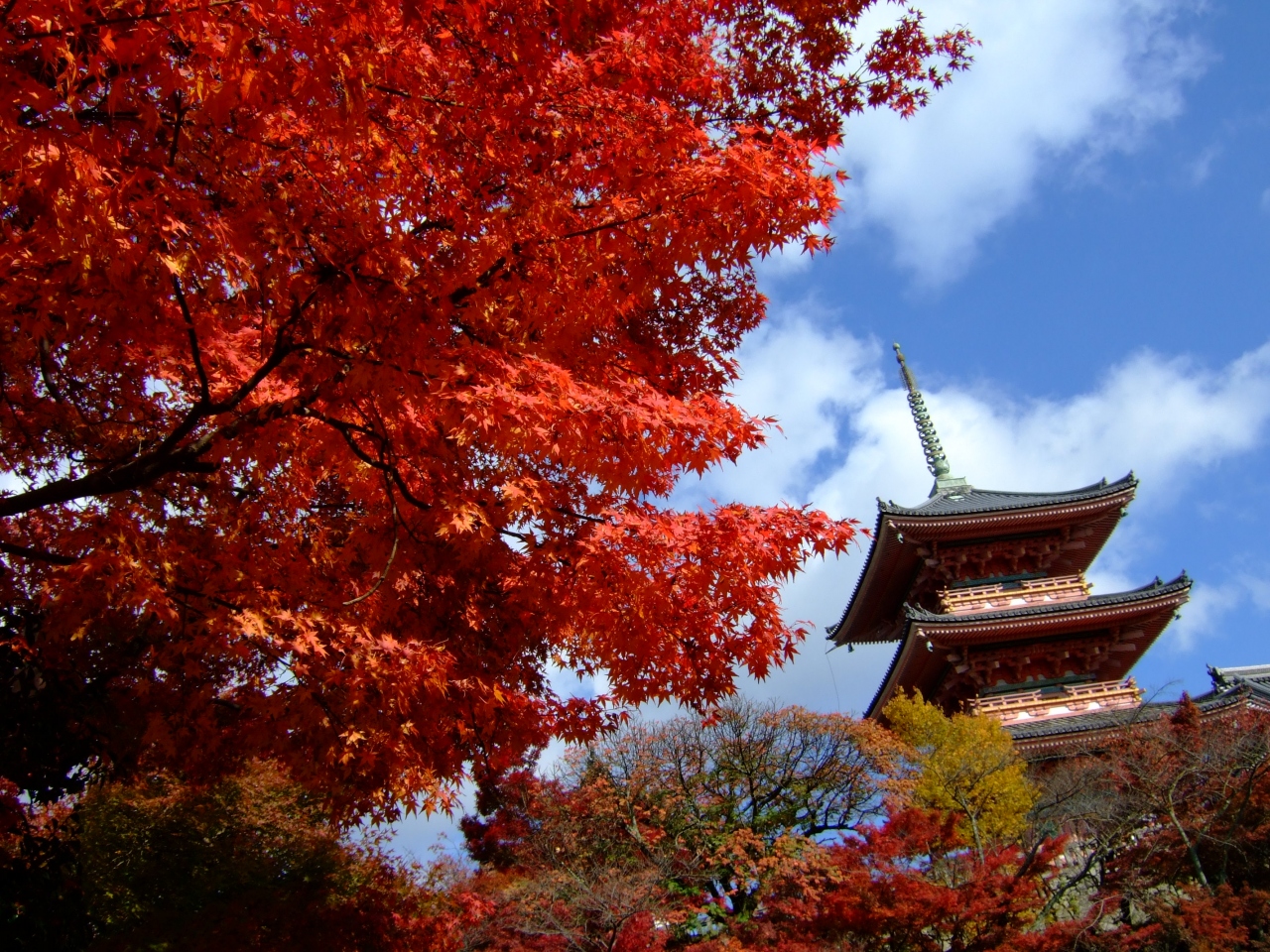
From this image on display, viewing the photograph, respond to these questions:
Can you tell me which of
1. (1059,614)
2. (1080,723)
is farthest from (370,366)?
(1059,614)

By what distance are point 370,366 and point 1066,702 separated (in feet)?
56.4

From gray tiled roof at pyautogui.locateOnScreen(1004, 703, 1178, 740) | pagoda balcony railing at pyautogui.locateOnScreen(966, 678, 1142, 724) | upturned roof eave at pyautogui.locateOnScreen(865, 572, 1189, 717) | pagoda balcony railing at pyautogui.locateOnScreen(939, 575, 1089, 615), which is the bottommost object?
gray tiled roof at pyautogui.locateOnScreen(1004, 703, 1178, 740)

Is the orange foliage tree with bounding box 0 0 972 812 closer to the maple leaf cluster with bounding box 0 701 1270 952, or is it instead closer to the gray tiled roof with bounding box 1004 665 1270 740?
the maple leaf cluster with bounding box 0 701 1270 952

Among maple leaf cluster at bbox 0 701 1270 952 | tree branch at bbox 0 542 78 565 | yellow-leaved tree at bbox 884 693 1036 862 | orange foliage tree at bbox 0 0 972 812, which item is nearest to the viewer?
orange foliage tree at bbox 0 0 972 812

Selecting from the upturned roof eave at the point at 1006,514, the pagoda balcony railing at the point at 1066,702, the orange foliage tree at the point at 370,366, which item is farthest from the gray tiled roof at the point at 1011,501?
the orange foliage tree at the point at 370,366

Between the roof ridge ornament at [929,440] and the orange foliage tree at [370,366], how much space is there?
64.2ft

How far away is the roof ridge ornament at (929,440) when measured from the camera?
76.2ft

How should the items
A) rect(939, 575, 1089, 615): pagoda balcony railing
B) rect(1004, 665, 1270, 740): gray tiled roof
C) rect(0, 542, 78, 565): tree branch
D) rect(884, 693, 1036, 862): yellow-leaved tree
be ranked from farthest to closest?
rect(939, 575, 1089, 615): pagoda balcony railing
rect(1004, 665, 1270, 740): gray tiled roof
rect(884, 693, 1036, 862): yellow-leaved tree
rect(0, 542, 78, 565): tree branch

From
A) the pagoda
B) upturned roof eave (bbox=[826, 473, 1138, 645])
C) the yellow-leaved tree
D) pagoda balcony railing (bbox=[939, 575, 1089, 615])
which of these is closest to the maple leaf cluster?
the yellow-leaved tree

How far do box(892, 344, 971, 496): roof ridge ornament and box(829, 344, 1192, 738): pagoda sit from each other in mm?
2544

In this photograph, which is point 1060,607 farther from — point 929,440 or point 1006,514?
point 929,440

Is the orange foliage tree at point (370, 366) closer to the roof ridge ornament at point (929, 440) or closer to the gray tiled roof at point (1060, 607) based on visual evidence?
the gray tiled roof at point (1060, 607)

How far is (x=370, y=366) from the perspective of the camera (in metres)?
3.28

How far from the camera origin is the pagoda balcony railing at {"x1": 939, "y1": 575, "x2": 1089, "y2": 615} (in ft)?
59.4
